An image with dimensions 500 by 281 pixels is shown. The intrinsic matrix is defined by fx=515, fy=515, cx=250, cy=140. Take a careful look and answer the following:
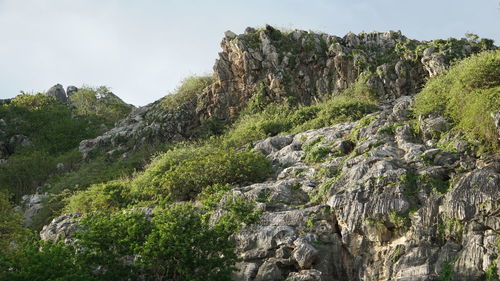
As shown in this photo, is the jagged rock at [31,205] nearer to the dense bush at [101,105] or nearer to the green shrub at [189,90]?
the green shrub at [189,90]

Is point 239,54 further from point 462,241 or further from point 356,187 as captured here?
point 462,241

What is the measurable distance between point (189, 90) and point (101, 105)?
21157 millimetres

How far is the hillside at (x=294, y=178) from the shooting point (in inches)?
639

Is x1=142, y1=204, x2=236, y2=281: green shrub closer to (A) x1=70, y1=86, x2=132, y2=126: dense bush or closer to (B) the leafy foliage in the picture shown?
(B) the leafy foliage

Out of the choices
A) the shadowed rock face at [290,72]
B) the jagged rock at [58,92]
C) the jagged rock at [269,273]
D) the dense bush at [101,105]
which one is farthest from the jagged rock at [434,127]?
the jagged rock at [58,92]

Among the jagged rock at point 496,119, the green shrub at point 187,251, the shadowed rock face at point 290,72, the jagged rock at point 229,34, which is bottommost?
the green shrub at point 187,251

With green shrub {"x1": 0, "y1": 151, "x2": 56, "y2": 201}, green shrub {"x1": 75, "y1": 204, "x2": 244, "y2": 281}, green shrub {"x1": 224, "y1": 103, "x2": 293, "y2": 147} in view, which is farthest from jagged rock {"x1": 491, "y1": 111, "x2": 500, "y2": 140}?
green shrub {"x1": 0, "y1": 151, "x2": 56, "y2": 201}

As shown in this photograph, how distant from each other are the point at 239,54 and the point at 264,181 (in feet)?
48.4

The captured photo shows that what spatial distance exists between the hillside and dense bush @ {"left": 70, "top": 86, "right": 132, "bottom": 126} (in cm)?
1340

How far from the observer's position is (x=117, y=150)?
122ft

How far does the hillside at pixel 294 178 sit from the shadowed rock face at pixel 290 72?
0.10 metres

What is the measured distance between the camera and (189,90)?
38719 mm

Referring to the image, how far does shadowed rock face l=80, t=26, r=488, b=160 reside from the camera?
3102 cm

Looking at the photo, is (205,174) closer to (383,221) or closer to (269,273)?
(269,273)
